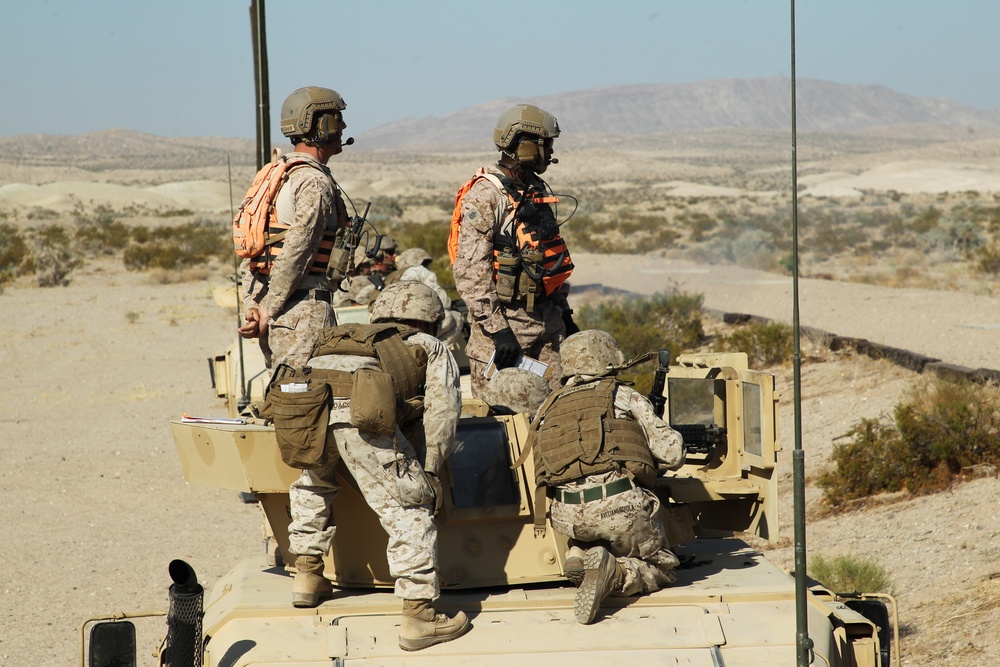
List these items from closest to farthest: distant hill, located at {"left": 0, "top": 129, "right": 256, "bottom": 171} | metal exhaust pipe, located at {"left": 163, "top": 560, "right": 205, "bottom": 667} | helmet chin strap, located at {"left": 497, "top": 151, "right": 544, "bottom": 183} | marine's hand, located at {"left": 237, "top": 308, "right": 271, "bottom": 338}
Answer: metal exhaust pipe, located at {"left": 163, "top": 560, "right": 205, "bottom": 667}
marine's hand, located at {"left": 237, "top": 308, "right": 271, "bottom": 338}
helmet chin strap, located at {"left": 497, "top": 151, "right": 544, "bottom": 183}
distant hill, located at {"left": 0, "top": 129, "right": 256, "bottom": 171}

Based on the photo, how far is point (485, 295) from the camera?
20.2 ft

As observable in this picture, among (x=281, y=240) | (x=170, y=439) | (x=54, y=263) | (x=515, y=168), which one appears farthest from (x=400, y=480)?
(x=54, y=263)

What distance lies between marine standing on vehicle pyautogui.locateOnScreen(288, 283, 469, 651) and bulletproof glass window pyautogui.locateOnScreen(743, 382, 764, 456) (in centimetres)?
140

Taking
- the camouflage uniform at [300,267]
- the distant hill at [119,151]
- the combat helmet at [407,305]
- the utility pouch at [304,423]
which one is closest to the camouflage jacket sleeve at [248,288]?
the camouflage uniform at [300,267]

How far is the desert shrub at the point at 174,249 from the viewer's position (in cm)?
3228

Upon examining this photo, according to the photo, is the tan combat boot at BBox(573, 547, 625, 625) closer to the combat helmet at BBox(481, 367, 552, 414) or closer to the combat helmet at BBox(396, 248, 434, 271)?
the combat helmet at BBox(481, 367, 552, 414)

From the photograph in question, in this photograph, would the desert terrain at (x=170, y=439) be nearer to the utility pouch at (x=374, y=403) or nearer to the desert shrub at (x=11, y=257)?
the desert shrub at (x=11, y=257)

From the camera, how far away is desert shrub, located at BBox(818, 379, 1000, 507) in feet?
30.5

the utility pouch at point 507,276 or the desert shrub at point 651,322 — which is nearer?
the utility pouch at point 507,276

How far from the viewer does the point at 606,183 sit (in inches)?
4178

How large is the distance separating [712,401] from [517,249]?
1408 millimetres

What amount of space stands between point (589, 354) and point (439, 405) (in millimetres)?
726

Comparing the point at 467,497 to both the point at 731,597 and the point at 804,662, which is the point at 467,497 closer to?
the point at 731,597

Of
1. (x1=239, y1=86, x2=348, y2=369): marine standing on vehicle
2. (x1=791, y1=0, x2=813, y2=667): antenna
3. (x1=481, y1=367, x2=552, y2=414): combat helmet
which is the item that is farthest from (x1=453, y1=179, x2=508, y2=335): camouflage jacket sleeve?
(x1=791, y1=0, x2=813, y2=667): antenna
